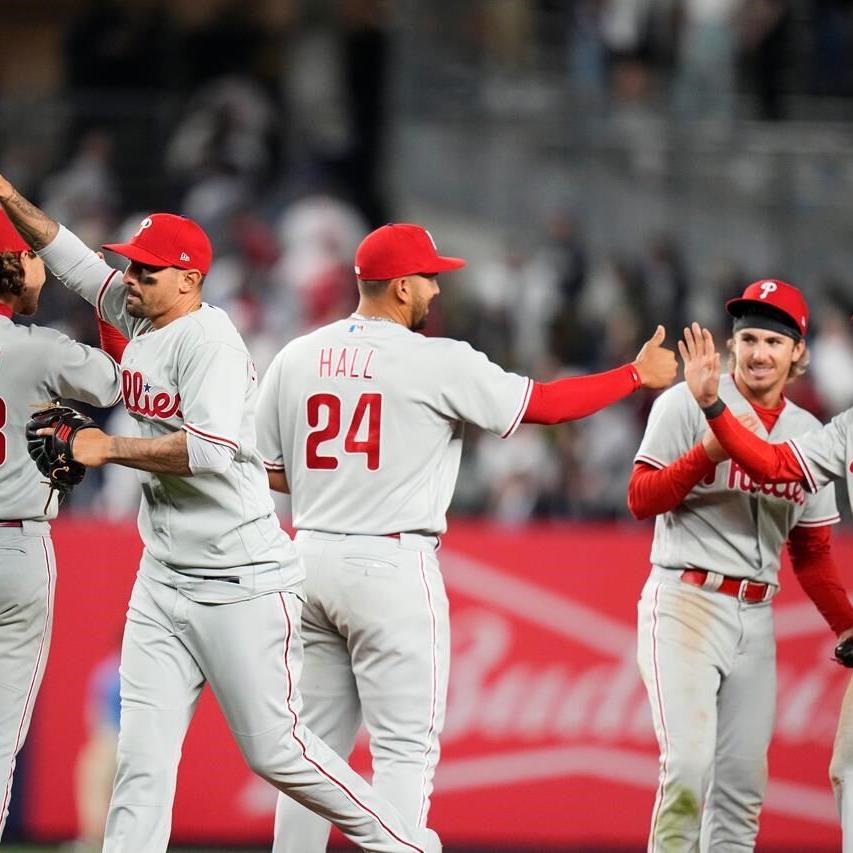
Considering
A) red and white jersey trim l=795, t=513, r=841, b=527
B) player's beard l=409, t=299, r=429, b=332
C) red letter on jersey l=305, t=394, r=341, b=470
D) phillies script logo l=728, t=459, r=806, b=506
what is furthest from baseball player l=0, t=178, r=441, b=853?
red and white jersey trim l=795, t=513, r=841, b=527

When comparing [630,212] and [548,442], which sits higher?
[630,212]

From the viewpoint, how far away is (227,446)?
196 inches

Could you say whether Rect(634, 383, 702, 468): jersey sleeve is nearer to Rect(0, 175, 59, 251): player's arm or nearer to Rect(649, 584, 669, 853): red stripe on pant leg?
Rect(649, 584, 669, 853): red stripe on pant leg

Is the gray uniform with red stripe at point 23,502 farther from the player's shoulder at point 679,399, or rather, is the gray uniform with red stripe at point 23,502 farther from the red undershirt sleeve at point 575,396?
the player's shoulder at point 679,399

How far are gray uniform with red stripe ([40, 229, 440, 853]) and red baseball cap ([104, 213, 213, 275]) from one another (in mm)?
181

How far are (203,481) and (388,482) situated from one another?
0.67 m

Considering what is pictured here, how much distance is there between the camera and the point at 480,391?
17.9 feet

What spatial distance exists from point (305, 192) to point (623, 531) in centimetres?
554

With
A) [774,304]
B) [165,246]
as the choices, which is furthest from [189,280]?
[774,304]

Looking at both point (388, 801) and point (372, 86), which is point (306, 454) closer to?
point (388, 801)

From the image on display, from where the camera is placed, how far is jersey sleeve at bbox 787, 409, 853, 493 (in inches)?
218

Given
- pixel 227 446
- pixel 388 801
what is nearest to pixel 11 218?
pixel 227 446

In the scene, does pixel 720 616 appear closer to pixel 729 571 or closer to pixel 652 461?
pixel 729 571

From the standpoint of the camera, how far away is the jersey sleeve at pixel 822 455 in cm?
555
